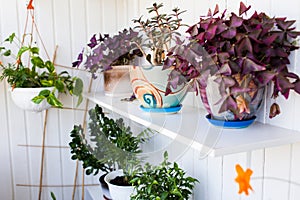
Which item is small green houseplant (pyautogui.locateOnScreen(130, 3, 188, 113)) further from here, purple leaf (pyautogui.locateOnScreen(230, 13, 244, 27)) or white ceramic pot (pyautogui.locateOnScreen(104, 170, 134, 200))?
white ceramic pot (pyautogui.locateOnScreen(104, 170, 134, 200))

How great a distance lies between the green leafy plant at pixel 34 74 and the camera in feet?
4.54

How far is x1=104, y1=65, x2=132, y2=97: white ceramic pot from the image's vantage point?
127 cm

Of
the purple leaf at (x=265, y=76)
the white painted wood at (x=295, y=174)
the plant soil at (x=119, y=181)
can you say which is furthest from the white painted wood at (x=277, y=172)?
the plant soil at (x=119, y=181)

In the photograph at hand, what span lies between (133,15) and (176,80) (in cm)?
93

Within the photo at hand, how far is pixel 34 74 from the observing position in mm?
1437

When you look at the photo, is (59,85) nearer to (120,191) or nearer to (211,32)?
(120,191)

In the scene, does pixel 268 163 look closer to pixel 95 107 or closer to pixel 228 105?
pixel 228 105

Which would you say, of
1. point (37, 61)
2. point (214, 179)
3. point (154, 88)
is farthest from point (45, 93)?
point (214, 179)

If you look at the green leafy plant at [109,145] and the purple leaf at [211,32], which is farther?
the green leafy plant at [109,145]

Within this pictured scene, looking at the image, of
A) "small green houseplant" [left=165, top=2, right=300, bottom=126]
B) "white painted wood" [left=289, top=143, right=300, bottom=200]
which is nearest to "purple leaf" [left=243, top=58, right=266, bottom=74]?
"small green houseplant" [left=165, top=2, right=300, bottom=126]

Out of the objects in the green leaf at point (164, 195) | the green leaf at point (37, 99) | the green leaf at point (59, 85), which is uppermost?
the green leaf at point (59, 85)

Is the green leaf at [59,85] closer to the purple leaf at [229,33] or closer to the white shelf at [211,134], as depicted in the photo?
the white shelf at [211,134]

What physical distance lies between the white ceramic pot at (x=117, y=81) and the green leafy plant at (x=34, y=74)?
0.16 metres

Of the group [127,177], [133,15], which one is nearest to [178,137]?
[127,177]
